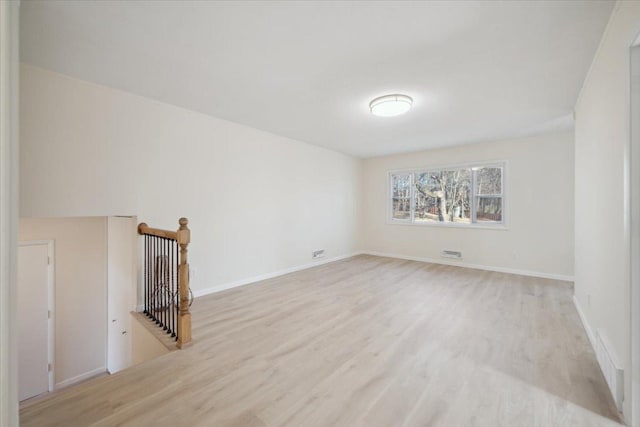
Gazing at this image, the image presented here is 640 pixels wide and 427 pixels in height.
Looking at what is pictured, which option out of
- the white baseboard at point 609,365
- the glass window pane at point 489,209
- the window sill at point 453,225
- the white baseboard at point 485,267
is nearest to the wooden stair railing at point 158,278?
the white baseboard at point 609,365

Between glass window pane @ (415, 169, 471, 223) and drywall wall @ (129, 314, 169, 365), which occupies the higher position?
glass window pane @ (415, 169, 471, 223)

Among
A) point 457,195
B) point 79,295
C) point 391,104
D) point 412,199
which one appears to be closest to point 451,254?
point 457,195

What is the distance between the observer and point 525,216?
4789 millimetres

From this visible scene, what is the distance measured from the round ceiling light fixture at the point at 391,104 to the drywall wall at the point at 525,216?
2958 millimetres

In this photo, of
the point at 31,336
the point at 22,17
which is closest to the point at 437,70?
the point at 22,17

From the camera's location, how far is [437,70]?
2537 millimetres

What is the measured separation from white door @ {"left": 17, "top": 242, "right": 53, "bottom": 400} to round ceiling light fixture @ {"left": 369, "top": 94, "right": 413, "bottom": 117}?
478 centimetres

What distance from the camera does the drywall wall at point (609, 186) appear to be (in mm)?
1543

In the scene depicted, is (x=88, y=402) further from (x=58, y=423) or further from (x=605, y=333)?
(x=605, y=333)

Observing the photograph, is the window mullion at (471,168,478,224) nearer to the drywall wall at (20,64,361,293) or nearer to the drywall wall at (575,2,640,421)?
the drywall wall at (575,2,640,421)

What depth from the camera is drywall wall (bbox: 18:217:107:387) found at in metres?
3.74

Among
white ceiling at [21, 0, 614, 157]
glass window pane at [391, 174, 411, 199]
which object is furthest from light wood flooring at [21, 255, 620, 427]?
glass window pane at [391, 174, 411, 199]

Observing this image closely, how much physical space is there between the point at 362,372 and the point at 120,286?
11.2 feet

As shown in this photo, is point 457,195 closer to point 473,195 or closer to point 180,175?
point 473,195
